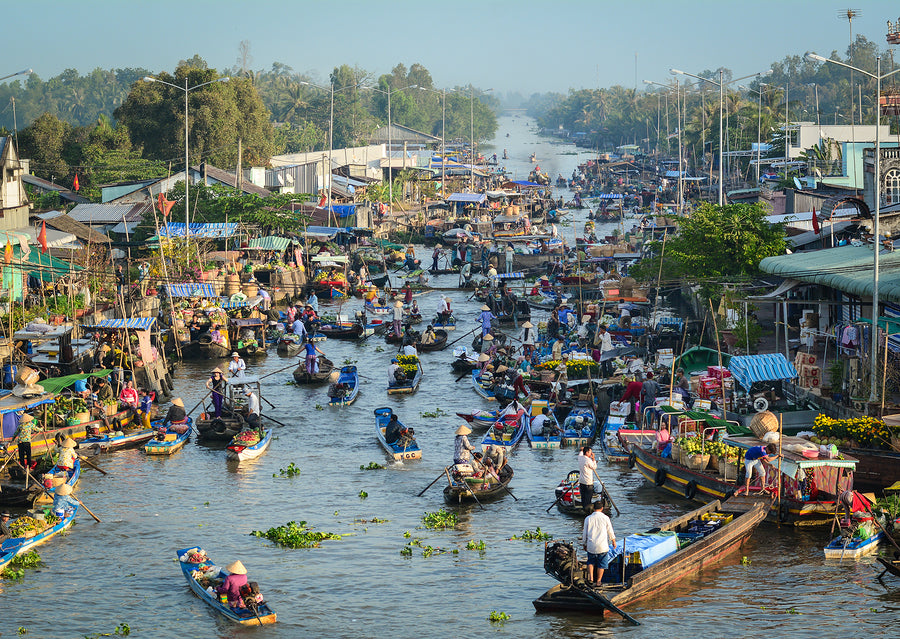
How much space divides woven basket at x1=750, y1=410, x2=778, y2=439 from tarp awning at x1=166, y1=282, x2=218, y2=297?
78.2ft

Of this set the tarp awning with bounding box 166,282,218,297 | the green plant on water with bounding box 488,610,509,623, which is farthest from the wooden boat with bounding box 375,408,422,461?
the tarp awning with bounding box 166,282,218,297

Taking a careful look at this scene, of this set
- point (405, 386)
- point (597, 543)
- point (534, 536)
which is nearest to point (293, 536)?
point (534, 536)

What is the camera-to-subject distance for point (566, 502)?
21344 millimetres

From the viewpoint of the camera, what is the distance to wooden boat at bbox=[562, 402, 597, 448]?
88.2 feet

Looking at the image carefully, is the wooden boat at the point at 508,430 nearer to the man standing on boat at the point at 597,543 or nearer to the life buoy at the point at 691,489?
the life buoy at the point at 691,489

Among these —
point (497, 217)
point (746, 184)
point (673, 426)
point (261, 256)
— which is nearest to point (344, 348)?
point (261, 256)

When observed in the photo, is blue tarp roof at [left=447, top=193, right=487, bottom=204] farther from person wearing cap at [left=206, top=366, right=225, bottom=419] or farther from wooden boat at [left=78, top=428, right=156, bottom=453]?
wooden boat at [left=78, top=428, right=156, bottom=453]

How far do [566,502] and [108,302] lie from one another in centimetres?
2239

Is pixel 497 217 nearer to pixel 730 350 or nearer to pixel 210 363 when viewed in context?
pixel 210 363

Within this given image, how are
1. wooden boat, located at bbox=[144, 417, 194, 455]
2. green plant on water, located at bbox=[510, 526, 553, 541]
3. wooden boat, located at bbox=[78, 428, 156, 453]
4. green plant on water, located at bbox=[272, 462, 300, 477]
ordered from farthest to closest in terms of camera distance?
wooden boat, located at bbox=[144, 417, 194, 455] < wooden boat, located at bbox=[78, 428, 156, 453] < green plant on water, located at bbox=[272, 462, 300, 477] < green plant on water, located at bbox=[510, 526, 553, 541]

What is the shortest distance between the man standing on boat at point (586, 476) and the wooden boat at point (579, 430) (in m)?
5.71

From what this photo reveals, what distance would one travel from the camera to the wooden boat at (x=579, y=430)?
26.9 meters

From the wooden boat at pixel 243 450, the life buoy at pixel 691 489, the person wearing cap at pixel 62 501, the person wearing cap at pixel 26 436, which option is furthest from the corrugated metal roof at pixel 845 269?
the person wearing cap at pixel 26 436

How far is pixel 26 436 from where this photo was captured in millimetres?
24281
